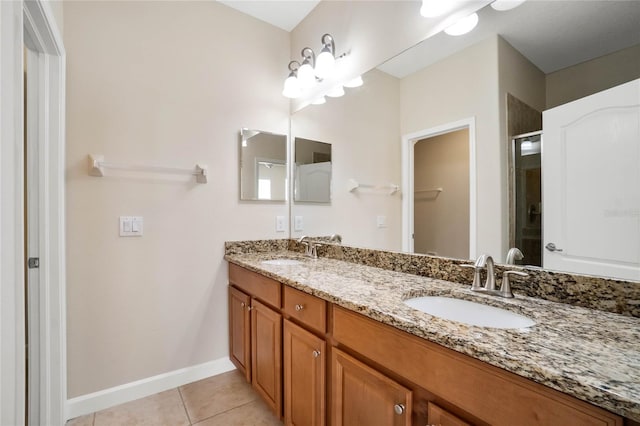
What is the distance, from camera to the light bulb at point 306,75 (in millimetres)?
2045

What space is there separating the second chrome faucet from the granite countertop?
0.04 metres

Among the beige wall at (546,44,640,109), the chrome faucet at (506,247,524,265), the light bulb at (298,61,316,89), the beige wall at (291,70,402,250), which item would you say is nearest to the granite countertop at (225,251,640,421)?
the chrome faucet at (506,247,524,265)

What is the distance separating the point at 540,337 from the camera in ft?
2.29

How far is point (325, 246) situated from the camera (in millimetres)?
2031

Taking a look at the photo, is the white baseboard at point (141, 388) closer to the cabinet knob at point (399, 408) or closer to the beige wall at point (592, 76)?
the cabinet knob at point (399, 408)

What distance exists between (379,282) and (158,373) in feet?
5.22

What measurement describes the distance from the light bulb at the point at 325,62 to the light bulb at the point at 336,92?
12 cm

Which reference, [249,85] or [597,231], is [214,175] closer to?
[249,85]

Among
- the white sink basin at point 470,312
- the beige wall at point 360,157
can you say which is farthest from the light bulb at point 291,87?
the white sink basin at point 470,312

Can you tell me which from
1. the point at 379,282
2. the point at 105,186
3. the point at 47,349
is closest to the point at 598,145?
the point at 379,282

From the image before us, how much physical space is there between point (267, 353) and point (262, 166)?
1317 millimetres

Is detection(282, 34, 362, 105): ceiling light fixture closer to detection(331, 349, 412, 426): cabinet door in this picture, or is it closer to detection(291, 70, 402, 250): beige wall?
detection(291, 70, 402, 250): beige wall

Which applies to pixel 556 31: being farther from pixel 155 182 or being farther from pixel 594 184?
pixel 155 182

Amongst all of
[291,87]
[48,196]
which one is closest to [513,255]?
[291,87]
